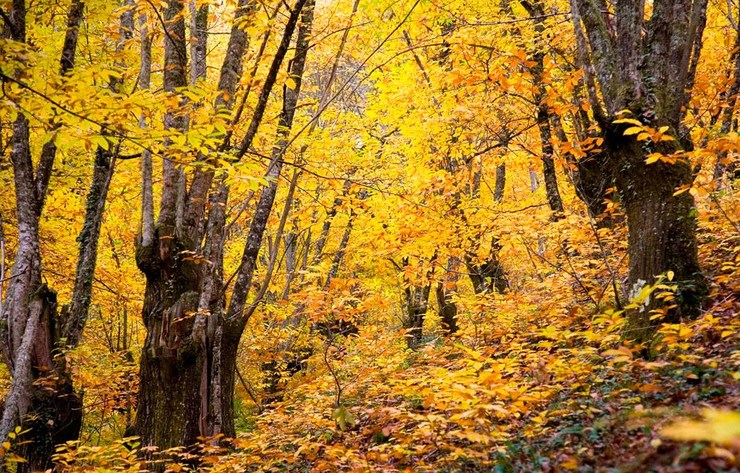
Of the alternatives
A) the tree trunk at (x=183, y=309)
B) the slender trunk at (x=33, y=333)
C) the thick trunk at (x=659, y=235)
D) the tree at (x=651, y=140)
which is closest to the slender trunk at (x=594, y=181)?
the tree at (x=651, y=140)

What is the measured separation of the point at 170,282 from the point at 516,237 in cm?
579

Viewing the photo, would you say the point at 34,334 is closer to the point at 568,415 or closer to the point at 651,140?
the point at 568,415

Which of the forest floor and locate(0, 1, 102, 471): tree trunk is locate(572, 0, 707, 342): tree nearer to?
the forest floor

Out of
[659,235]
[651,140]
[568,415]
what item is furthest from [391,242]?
[568,415]

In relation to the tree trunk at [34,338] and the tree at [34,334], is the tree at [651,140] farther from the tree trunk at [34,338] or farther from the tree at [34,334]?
the tree trunk at [34,338]

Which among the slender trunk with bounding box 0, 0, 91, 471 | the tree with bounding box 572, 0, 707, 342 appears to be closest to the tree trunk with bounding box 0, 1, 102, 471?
the slender trunk with bounding box 0, 0, 91, 471

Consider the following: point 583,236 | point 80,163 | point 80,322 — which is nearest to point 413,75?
point 583,236

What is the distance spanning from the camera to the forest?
377 cm

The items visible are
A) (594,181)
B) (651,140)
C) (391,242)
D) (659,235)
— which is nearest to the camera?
(651,140)

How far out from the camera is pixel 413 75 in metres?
12.0

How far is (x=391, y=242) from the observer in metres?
9.73

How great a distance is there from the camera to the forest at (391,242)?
3.77 metres

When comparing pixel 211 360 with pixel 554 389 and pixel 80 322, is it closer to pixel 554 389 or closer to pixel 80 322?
pixel 80 322

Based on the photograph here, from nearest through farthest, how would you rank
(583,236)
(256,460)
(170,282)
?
(256,460), (170,282), (583,236)
